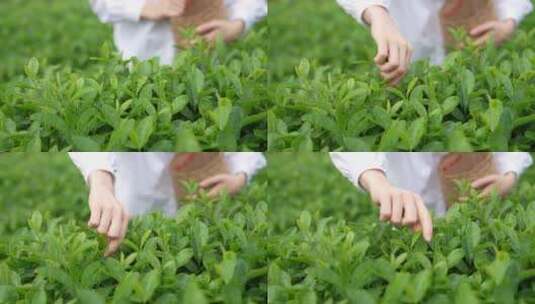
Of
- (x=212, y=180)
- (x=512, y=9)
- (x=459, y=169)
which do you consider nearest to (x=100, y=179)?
(x=212, y=180)

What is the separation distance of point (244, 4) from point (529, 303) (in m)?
1.19

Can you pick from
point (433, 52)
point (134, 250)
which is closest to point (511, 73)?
point (433, 52)

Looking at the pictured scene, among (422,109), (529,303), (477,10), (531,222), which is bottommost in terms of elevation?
(529,303)

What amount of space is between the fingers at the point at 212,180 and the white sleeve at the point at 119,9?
53 centimetres

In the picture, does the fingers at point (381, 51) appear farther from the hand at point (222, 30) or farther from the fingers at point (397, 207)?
the hand at point (222, 30)

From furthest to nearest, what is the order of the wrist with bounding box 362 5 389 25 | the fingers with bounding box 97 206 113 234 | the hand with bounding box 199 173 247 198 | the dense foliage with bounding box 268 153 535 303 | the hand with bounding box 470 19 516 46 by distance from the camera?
the hand with bounding box 470 19 516 46
the hand with bounding box 199 173 247 198
the wrist with bounding box 362 5 389 25
the fingers with bounding box 97 206 113 234
the dense foliage with bounding box 268 153 535 303

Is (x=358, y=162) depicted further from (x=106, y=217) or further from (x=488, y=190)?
(x=106, y=217)

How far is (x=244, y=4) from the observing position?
3.07 meters

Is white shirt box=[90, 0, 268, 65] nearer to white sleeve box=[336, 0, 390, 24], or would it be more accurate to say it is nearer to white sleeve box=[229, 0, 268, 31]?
white sleeve box=[229, 0, 268, 31]

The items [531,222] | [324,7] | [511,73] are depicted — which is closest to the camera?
[531,222]

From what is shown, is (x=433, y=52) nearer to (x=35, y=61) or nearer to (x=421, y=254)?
(x=421, y=254)

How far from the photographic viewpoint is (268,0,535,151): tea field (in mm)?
2793

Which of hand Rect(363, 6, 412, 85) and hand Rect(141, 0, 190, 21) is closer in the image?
hand Rect(363, 6, 412, 85)

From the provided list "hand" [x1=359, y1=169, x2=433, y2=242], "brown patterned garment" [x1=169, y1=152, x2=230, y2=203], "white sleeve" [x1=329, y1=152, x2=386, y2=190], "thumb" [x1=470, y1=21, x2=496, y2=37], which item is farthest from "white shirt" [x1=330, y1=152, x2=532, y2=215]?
"thumb" [x1=470, y1=21, x2=496, y2=37]
